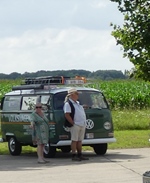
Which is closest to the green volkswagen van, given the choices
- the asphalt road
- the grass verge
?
the asphalt road

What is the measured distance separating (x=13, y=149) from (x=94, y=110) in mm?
2833

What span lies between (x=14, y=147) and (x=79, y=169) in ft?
14.2

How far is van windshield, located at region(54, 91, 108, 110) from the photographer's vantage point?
17875 millimetres

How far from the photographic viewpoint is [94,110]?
59.3 feet

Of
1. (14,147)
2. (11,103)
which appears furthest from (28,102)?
(14,147)

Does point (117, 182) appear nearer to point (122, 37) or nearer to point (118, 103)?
point (122, 37)

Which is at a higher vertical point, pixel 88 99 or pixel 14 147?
pixel 88 99

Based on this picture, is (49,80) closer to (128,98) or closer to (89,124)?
(89,124)

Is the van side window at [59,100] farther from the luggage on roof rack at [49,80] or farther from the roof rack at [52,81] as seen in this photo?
the luggage on roof rack at [49,80]

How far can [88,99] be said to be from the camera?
18.4 meters

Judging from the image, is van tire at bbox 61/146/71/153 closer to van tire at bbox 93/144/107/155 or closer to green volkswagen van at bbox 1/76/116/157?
green volkswagen van at bbox 1/76/116/157

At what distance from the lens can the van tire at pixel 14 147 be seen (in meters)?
19.0

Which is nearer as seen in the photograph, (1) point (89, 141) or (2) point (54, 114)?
(2) point (54, 114)

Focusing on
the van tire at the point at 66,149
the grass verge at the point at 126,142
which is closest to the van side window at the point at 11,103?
the grass verge at the point at 126,142
